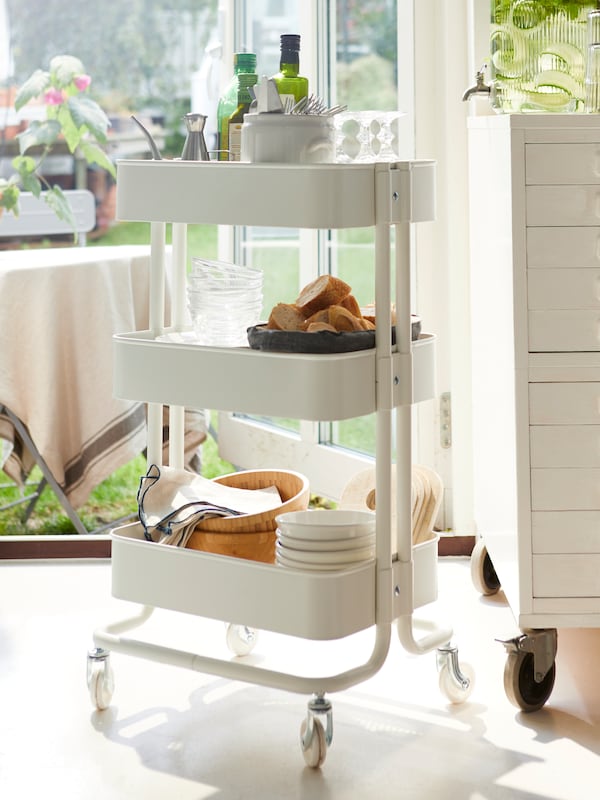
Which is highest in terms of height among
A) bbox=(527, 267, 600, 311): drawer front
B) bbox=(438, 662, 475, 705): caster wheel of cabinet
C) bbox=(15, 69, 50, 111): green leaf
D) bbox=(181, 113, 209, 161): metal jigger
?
bbox=(15, 69, 50, 111): green leaf

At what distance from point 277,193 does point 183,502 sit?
1.81 ft

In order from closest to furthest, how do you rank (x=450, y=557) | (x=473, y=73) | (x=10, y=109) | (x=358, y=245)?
(x=473, y=73) → (x=450, y=557) → (x=358, y=245) → (x=10, y=109)

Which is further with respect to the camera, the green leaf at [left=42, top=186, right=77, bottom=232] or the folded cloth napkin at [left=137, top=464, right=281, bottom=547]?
the green leaf at [left=42, top=186, right=77, bottom=232]

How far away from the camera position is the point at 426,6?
8.36 ft

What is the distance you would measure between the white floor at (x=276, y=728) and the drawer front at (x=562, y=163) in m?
0.82

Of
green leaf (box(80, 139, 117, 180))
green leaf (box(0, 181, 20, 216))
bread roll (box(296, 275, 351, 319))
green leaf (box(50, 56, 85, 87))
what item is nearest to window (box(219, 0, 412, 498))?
green leaf (box(80, 139, 117, 180))

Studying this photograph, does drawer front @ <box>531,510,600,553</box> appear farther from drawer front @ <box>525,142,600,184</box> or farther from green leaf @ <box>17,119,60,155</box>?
green leaf @ <box>17,119,60,155</box>

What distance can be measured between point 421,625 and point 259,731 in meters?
0.31

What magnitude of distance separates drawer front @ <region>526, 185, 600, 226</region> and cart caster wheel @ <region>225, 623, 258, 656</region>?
85 cm

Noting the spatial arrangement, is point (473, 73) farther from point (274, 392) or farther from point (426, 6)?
point (274, 392)

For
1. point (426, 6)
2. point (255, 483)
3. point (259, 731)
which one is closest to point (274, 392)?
point (255, 483)

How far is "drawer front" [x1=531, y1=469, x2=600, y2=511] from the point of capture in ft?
5.83

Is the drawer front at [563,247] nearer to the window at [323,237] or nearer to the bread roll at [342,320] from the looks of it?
the bread roll at [342,320]

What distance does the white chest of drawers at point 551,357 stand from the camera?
67.8 inches
